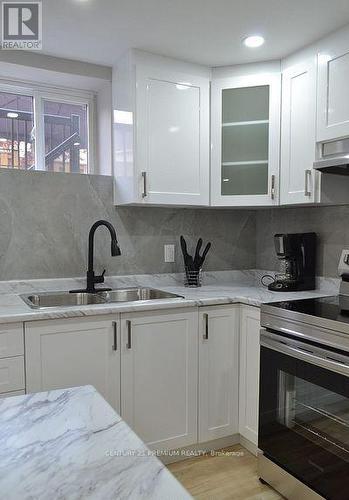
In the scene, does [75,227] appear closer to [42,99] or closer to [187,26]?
[42,99]

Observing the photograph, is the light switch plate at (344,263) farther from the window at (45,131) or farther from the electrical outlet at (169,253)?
the window at (45,131)

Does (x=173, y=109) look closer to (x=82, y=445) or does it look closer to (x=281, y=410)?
(x=281, y=410)

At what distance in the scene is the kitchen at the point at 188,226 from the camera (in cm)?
182

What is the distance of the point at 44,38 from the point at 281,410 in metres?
2.28

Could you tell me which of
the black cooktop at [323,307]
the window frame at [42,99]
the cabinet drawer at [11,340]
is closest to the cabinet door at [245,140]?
the black cooktop at [323,307]

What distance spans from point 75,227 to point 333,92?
5.48 ft


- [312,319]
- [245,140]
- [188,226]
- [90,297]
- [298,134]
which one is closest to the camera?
[312,319]

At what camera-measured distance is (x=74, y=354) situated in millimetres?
1899

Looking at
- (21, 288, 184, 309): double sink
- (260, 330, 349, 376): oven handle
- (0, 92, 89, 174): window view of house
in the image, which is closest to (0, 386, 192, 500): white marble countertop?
(260, 330, 349, 376): oven handle

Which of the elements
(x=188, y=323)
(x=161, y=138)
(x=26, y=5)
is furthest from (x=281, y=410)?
(x=26, y=5)

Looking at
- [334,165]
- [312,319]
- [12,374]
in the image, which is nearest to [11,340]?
[12,374]

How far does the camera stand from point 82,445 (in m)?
0.71

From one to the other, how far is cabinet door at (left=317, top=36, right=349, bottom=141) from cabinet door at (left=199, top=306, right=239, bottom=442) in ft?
3.60

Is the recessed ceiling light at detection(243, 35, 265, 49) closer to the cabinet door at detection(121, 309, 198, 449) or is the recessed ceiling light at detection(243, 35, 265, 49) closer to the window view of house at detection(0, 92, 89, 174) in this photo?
the window view of house at detection(0, 92, 89, 174)
